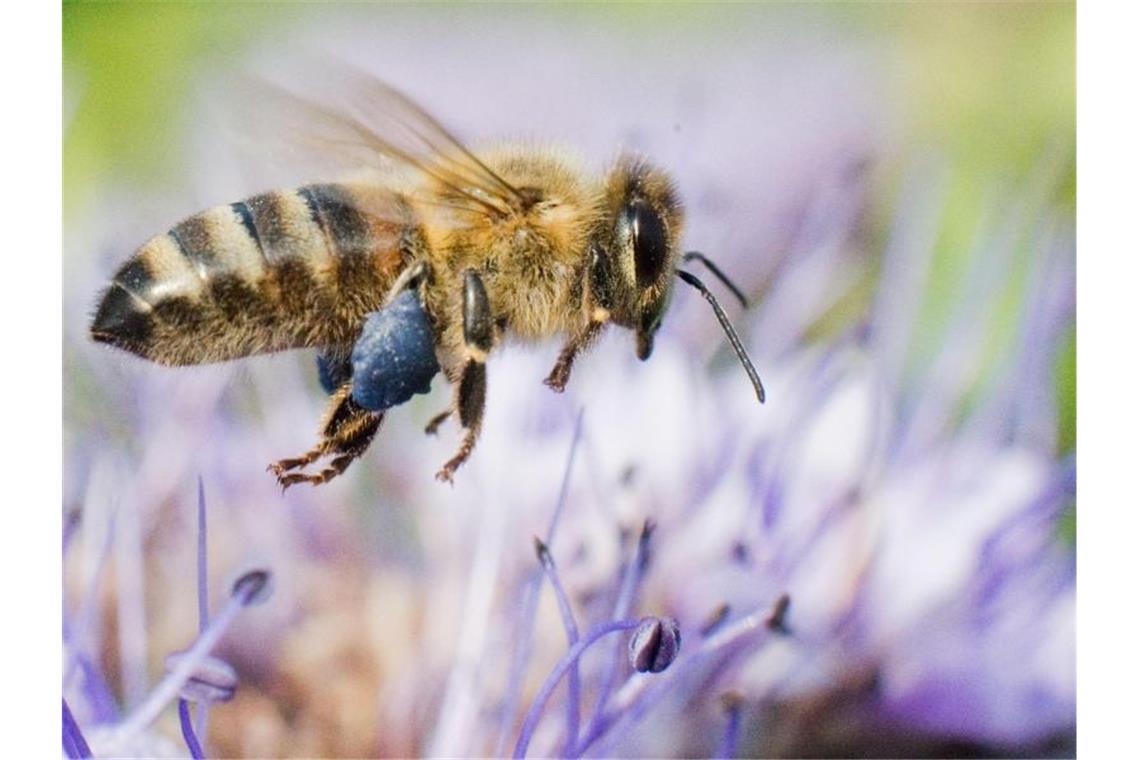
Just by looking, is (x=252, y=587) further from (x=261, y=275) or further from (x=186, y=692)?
(x=261, y=275)

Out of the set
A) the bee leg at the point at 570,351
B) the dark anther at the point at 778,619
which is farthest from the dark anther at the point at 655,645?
the bee leg at the point at 570,351

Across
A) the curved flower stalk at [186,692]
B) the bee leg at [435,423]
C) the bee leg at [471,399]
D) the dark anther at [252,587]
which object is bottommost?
the curved flower stalk at [186,692]

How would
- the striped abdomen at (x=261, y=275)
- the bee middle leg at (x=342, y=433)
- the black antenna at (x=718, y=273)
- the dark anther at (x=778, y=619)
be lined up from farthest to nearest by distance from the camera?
the dark anther at (x=778, y=619) → the black antenna at (x=718, y=273) → the bee middle leg at (x=342, y=433) → the striped abdomen at (x=261, y=275)

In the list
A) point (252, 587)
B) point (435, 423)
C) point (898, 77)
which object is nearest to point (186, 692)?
point (252, 587)

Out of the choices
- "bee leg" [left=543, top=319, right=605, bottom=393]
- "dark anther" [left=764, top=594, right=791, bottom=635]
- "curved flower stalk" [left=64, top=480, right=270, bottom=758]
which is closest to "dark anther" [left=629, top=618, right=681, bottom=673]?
"dark anther" [left=764, top=594, right=791, bottom=635]

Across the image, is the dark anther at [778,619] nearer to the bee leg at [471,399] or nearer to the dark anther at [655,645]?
the dark anther at [655,645]

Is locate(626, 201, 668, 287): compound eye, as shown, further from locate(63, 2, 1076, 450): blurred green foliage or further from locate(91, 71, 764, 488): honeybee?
locate(63, 2, 1076, 450): blurred green foliage
